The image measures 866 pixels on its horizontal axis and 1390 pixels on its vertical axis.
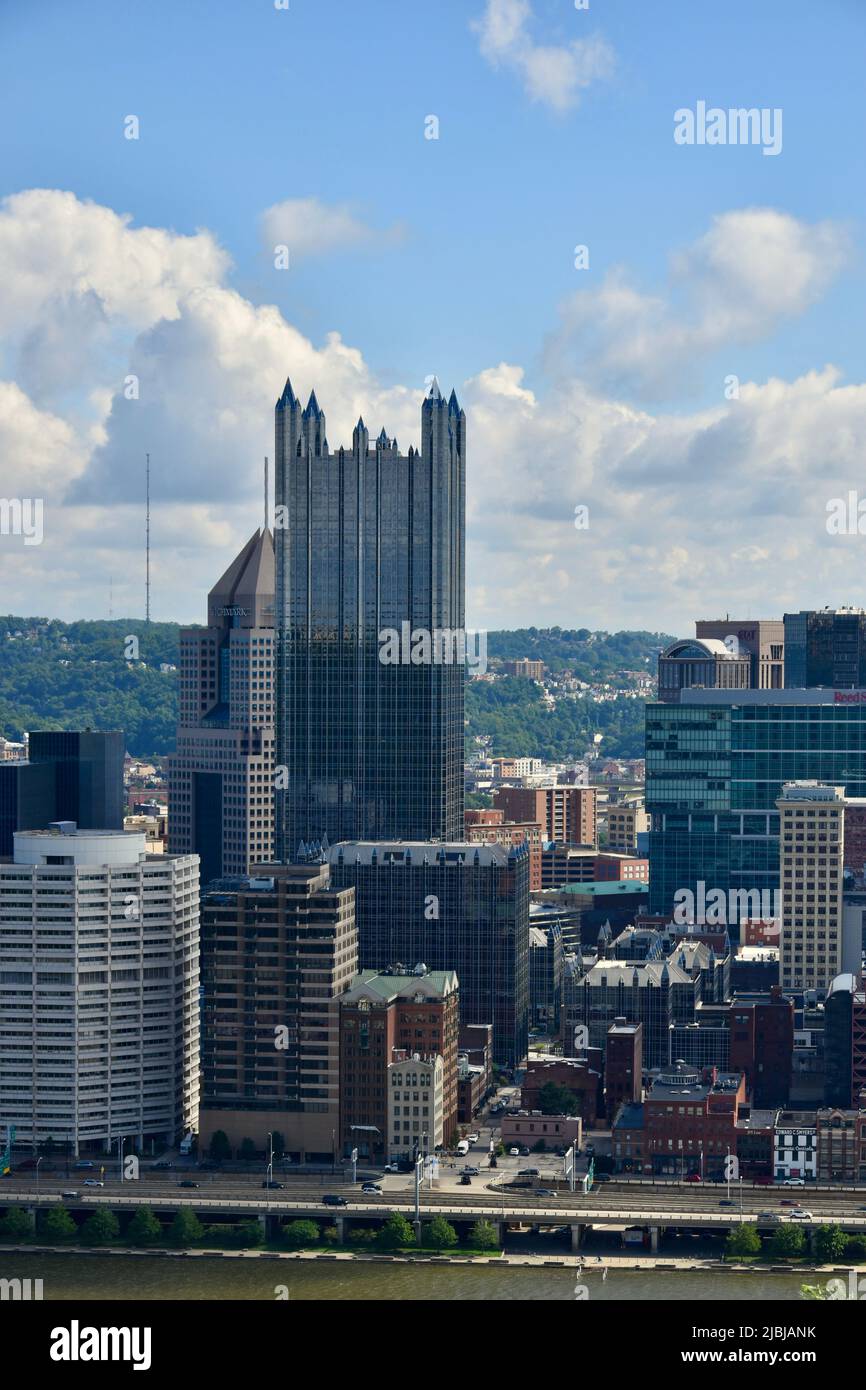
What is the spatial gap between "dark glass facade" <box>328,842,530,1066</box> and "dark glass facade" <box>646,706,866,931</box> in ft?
71.6

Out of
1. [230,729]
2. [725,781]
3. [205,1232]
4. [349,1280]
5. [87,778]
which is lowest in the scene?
[349,1280]

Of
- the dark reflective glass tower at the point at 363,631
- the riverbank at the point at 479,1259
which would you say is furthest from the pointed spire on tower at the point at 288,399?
the riverbank at the point at 479,1259

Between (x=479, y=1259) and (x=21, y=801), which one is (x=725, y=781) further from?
(x=479, y=1259)

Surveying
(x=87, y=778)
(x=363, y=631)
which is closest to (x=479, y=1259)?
(x=87, y=778)

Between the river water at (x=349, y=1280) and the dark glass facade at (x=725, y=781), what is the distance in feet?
147

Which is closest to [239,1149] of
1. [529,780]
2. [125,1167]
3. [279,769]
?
[125,1167]

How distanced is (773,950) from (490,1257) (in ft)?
116

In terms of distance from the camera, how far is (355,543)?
8225 centimetres

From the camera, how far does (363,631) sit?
3211 inches

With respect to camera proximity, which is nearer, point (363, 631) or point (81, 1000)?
point (81, 1000)

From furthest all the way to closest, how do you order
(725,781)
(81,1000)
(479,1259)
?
(725,781)
(81,1000)
(479,1259)

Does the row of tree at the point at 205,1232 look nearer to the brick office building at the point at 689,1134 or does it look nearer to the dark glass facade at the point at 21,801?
the brick office building at the point at 689,1134

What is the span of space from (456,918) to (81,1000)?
51.8 ft
